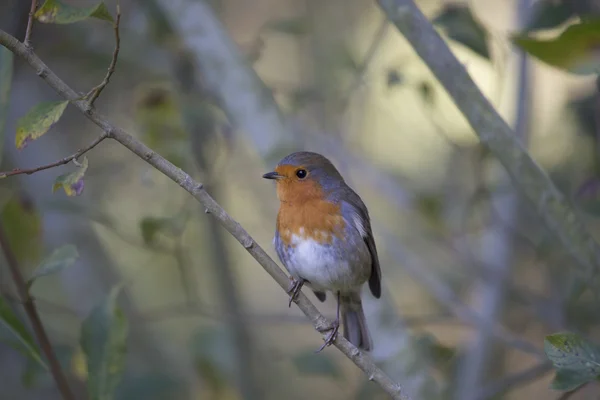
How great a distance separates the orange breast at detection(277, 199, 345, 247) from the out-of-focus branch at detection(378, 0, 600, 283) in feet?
3.01

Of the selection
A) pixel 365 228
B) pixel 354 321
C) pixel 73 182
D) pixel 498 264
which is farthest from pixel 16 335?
pixel 498 264

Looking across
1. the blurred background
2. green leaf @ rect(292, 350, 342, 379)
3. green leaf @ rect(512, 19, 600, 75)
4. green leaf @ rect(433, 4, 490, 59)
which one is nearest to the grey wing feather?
the blurred background

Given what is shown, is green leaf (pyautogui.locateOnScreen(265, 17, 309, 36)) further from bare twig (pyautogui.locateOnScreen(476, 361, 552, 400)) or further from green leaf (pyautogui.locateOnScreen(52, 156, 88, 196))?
green leaf (pyautogui.locateOnScreen(52, 156, 88, 196))

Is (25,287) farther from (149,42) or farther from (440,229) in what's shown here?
(440,229)

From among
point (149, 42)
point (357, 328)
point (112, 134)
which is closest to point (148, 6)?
point (149, 42)

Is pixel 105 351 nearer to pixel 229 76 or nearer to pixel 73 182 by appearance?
pixel 73 182

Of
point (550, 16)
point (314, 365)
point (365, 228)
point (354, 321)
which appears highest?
point (550, 16)

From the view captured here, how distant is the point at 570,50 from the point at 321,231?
138 cm

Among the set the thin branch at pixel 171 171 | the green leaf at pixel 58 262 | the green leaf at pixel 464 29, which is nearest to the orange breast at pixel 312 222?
the green leaf at pixel 464 29

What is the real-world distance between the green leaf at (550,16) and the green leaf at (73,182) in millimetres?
1852

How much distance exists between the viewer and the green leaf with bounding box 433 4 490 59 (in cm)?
288

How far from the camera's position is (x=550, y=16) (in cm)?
294

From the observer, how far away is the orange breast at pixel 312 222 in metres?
3.18

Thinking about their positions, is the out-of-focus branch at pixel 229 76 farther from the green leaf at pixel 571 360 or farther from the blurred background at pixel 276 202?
the green leaf at pixel 571 360
